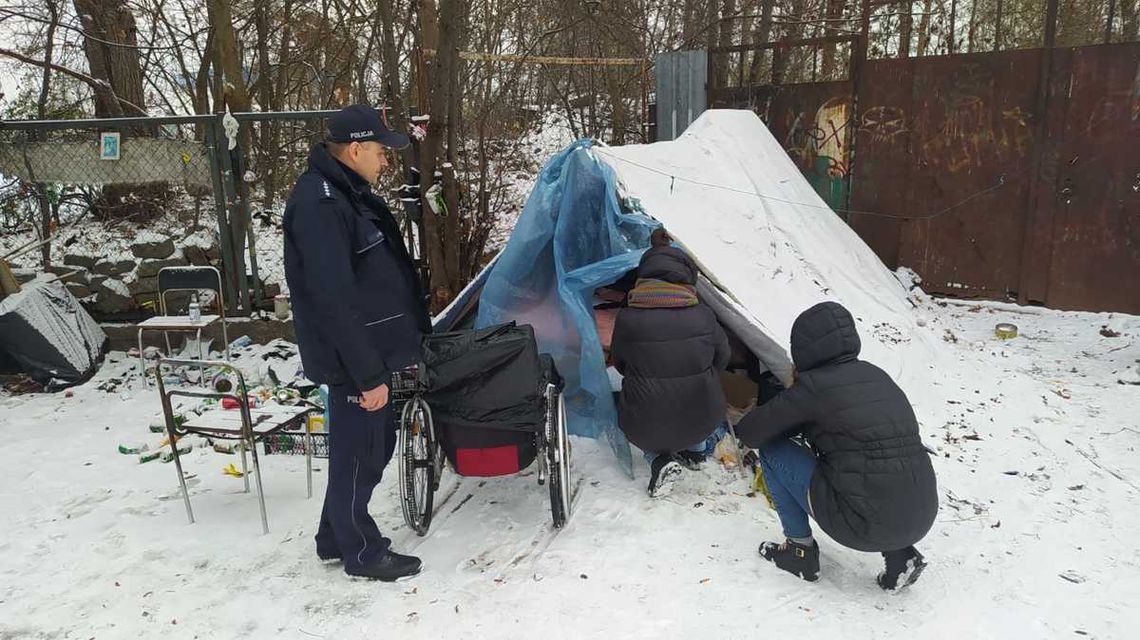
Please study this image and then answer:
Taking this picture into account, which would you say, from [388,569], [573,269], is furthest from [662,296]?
[388,569]

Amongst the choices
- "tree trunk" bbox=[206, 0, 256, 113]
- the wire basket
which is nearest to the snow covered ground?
the wire basket

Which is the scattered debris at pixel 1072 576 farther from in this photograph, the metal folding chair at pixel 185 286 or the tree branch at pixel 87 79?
the tree branch at pixel 87 79

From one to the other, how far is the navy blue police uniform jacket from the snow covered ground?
2.94ft

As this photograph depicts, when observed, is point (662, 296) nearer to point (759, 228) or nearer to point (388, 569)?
point (388, 569)

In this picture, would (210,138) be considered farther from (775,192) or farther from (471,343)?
(775,192)

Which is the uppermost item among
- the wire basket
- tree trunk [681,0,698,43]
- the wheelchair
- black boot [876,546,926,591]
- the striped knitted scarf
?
tree trunk [681,0,698,43]

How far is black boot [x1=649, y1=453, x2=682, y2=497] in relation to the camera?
140 inches

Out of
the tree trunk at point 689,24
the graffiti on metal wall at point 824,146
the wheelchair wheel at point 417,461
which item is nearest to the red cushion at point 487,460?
the wheelchair wheel at point 417,461

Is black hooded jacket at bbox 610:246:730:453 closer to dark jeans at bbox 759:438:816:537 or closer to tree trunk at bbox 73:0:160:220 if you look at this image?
dark jeans at bbox 759:438:816:537

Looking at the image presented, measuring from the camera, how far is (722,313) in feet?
12.9

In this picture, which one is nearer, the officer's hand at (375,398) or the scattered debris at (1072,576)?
the officer's hand at (375,398)

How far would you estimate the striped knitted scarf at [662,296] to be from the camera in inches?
136

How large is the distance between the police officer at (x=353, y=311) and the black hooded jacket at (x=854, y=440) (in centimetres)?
152

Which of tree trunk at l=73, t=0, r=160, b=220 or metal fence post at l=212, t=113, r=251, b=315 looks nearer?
metal fence post at l=212, t=113, r=251, b=315
